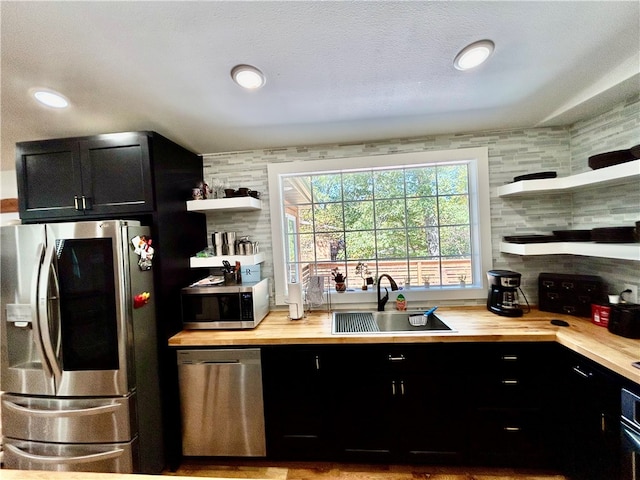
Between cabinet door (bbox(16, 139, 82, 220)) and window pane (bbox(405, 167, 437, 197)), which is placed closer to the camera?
cabinet door (bbox(16, 139, 82, 220))

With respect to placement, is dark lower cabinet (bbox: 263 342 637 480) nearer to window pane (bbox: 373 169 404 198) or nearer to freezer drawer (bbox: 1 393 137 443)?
freezer drawer (bbox: 1 393 137 443)

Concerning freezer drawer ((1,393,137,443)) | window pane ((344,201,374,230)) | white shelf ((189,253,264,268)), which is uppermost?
window pane ((344,201,374,230))

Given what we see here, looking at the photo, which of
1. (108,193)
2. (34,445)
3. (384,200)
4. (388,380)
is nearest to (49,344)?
(34,445)

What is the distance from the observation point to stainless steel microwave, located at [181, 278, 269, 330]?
5.99 feet

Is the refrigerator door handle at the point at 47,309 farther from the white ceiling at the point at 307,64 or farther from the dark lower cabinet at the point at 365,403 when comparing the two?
the dark lower cabinet at the point at 365,403

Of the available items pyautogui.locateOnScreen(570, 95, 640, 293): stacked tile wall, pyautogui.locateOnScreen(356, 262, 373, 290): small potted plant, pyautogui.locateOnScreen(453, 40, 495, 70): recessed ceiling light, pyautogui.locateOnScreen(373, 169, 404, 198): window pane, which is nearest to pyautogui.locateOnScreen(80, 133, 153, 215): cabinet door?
pyautogui.locateOnScreen(356, 262, 373, 290): small potted plant

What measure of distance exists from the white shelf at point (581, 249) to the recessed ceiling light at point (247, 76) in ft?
6.86

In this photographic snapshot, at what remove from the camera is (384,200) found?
7.42 ft

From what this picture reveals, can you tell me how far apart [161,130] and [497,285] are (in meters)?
2.74

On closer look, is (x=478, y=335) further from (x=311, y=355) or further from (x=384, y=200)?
(x=384, y=200)

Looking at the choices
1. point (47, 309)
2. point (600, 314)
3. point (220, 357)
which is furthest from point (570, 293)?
point (47, 309)

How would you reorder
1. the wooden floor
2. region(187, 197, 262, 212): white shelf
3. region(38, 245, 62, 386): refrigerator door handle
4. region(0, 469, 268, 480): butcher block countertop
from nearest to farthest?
region(0, 469, 268, 480): butcher block countertop < region(38, 245, 62, 386): refrigerator door handle < the wooden floor < region(187, 197, 262, 212): white shelf

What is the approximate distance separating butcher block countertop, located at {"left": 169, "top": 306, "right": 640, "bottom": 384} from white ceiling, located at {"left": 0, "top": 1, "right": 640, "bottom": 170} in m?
1.43

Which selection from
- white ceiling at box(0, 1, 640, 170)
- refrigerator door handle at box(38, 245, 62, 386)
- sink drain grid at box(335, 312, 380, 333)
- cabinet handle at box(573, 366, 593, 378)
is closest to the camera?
white ceiling at box(0, 1, 640, 170)
